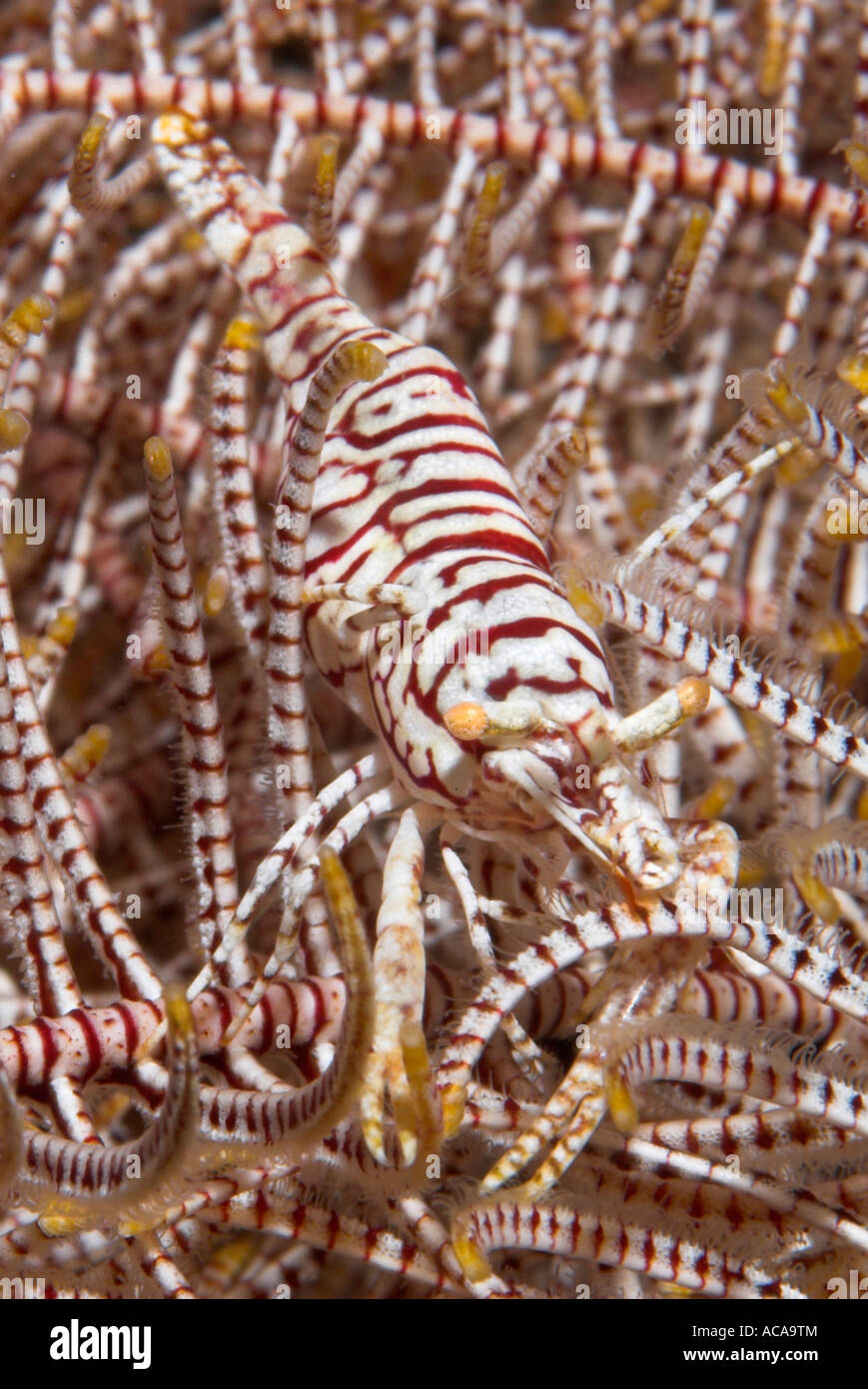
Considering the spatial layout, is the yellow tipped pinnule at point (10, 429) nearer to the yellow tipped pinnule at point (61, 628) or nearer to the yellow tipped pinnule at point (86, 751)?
the yellow tipped pinnule at point (61, 628)

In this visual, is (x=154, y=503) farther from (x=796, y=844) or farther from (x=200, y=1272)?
(x=200, y=1272)

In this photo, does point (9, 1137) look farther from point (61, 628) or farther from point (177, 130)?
point (177, 130)

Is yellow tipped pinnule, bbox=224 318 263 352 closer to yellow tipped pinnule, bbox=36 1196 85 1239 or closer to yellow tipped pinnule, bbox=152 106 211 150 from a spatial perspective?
yellow tipped pinnule, bbox=152 106 211 150

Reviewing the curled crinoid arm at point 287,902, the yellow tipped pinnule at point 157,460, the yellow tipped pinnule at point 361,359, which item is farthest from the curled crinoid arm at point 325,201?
the curled crinoid arm at point 287,902

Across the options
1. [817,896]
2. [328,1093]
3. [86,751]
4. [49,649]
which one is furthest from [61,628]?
[817,896]

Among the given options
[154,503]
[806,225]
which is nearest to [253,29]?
[806,225]

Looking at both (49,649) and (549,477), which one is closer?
(49,649)
